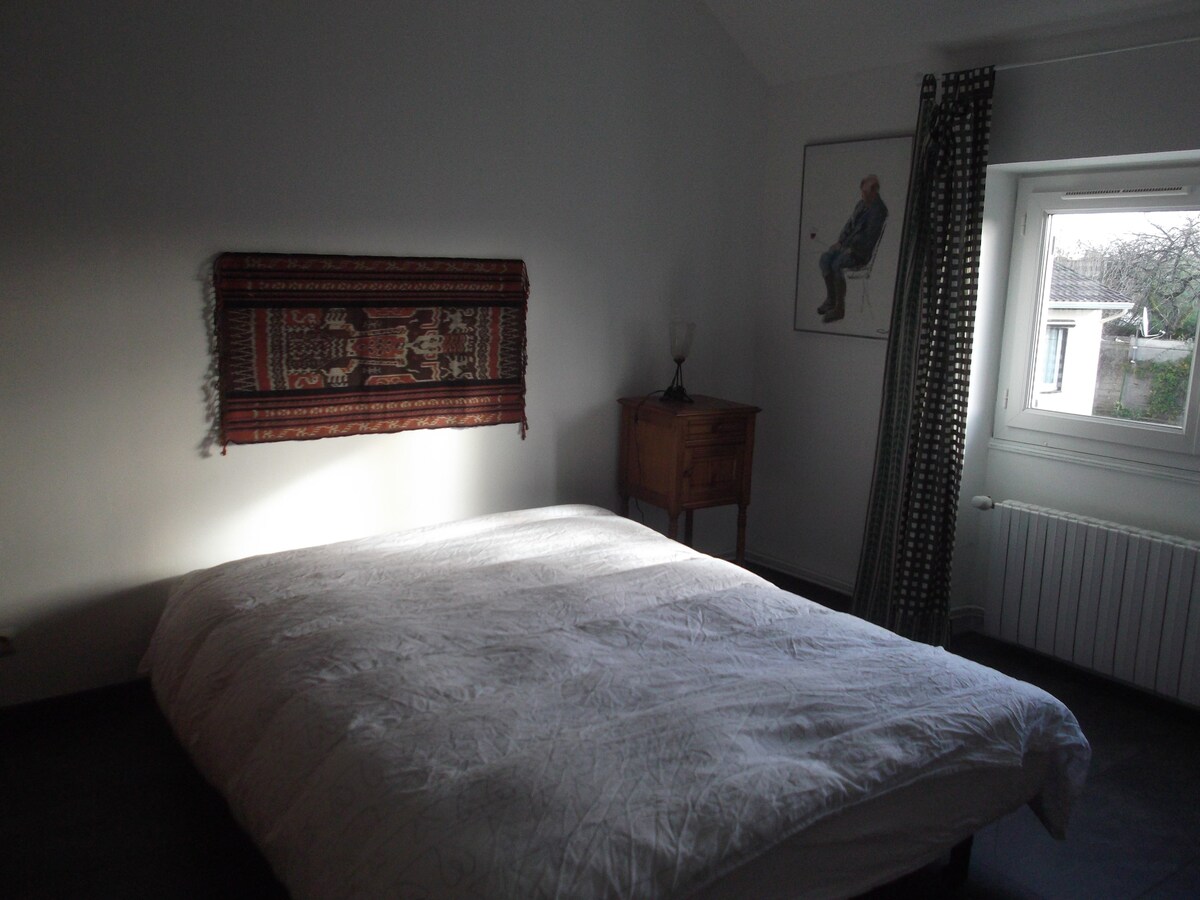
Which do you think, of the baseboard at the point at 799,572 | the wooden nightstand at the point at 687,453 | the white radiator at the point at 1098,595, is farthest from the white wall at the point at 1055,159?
the wooden nightstand at the point at 687,453

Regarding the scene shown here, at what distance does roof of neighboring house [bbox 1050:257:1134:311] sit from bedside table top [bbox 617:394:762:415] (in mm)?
1186

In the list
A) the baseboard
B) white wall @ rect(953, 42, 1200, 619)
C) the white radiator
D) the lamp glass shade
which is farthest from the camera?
the baseboard

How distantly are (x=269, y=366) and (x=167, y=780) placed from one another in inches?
51.3

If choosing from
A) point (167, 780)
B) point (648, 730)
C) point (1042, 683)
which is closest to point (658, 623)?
point (648, 730)

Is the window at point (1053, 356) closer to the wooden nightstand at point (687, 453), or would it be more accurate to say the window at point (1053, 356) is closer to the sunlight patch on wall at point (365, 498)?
the wooden nightstand at point (687, 453)

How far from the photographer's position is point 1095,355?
3.48 metres

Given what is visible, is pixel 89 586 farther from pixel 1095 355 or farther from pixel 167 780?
pixel 1095 355

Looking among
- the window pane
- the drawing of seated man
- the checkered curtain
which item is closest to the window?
the window pane

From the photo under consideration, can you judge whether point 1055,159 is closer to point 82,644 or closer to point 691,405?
point 691,405

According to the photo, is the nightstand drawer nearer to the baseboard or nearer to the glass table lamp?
the glass table lamp

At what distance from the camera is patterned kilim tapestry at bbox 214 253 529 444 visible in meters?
3.11

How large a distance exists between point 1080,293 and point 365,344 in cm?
259

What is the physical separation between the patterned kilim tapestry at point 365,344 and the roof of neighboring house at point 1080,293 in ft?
6.55

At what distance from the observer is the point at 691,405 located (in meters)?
3.90
